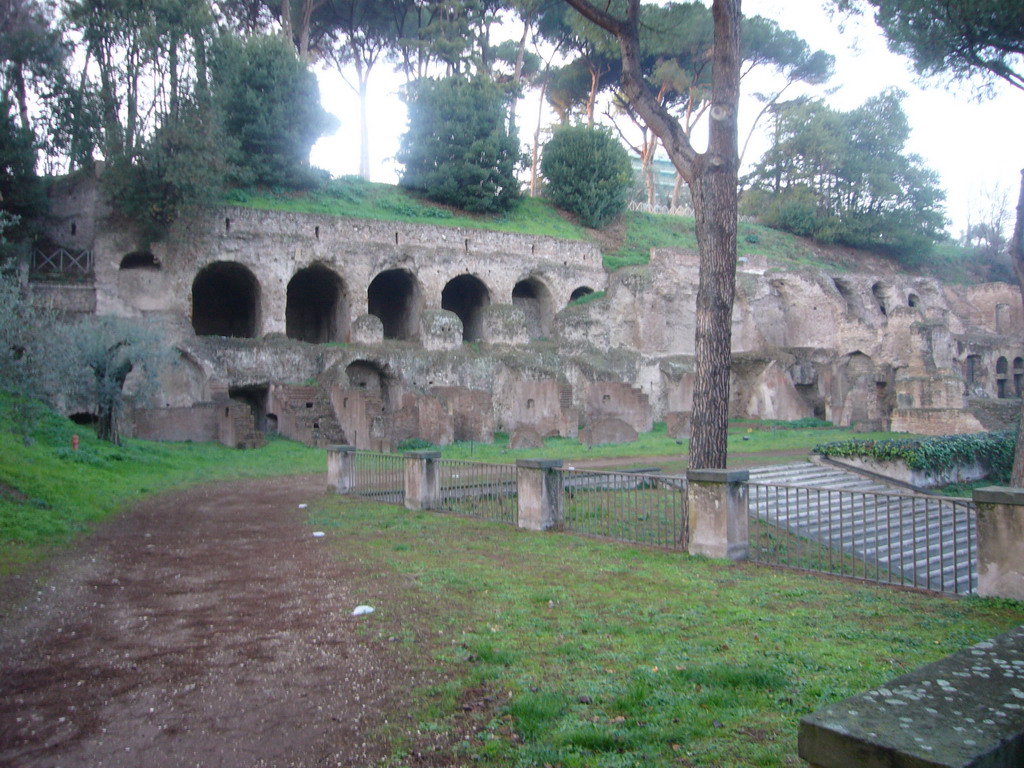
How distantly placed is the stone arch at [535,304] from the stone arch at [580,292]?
1164 millimetres

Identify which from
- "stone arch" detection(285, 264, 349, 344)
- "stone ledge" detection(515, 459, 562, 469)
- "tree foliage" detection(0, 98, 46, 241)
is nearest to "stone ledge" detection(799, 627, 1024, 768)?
"stone ledge" detection(515, 459, 562, 469)

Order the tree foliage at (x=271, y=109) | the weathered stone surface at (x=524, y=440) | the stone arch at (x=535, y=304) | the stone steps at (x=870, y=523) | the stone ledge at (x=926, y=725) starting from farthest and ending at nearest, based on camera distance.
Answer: the stone arch at (x=535, y=304)
the tree foliage at (x=271, y=109)
the weathered stone surface at (x=524, y=440)
the stone steps at (x=870, y=523)
the stone ledge at (x=926, y=725)

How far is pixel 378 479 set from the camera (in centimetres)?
1243

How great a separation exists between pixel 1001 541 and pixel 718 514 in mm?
2361

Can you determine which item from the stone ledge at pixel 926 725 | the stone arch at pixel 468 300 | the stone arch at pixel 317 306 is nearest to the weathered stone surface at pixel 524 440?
the stone arch at pixel 317 306

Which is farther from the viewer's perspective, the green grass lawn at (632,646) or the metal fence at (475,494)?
the metal fence at (475,494)

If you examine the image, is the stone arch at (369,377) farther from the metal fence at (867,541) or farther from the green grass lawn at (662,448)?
the metal fence at (867,541)

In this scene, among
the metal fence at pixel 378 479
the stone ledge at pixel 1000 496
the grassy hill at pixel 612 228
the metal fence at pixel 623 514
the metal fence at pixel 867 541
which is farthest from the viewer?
the grassy hill at pixel 612 228

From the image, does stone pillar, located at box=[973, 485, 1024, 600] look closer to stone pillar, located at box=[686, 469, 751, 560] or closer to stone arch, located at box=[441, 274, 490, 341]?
stone pillar, located at box=[686, 469, 751, 560]

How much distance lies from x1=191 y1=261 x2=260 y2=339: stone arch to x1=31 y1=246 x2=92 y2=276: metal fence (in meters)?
4.24

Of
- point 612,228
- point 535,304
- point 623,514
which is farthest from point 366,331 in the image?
point 612,228

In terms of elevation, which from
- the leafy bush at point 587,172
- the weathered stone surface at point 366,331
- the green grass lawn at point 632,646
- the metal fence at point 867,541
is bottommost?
the metal fence at point 867,541

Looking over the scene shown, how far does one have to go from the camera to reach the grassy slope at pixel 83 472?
28.3 feet

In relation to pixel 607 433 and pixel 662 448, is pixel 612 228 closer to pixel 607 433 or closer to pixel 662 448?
pixel 607 433
